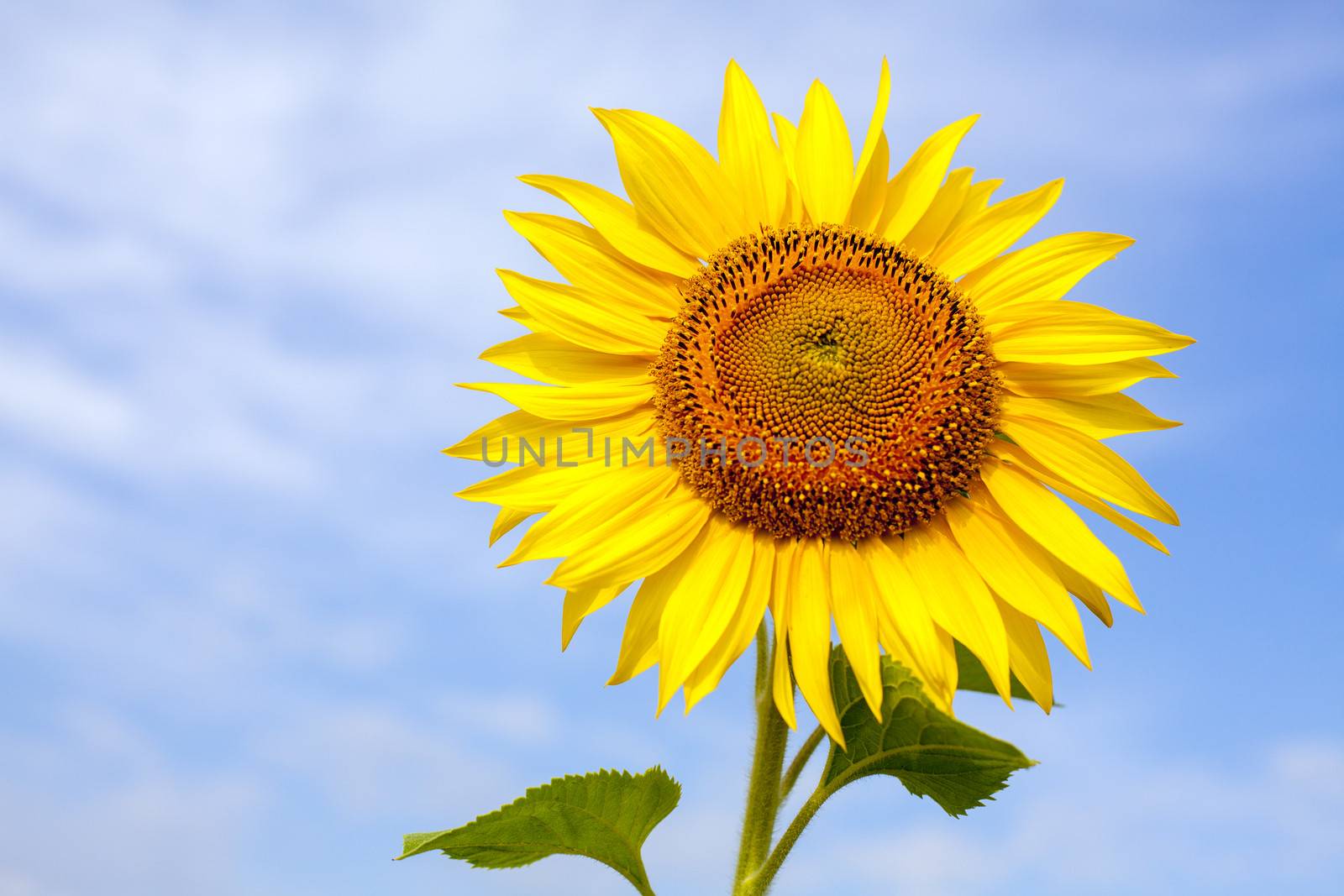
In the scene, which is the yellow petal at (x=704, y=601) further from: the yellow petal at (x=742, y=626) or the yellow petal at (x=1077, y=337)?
the yellow petal at (x=1077, y=337)

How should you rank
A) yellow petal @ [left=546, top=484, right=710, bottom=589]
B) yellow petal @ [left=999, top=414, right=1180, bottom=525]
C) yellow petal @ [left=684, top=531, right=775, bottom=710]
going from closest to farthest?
yellow petal @ [left=684, top=531, right=775, bottom=710] < yellow petal @ [left=546, top=484, right=710, bottom=589] < yellow petal @ [left=999, top=414, right=1180, bottom=525]

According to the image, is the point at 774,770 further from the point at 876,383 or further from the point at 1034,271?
the point at 1034,271

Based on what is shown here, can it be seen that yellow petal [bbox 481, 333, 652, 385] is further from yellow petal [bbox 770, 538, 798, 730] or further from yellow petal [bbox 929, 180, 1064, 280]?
yellow petal [bbox 929, 180, 1064, 280]

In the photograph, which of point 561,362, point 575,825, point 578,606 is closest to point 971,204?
point 561,362

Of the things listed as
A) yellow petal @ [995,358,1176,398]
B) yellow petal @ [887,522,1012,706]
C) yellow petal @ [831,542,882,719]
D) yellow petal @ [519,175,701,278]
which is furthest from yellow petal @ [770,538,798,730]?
yellow petal @ [519,175,701,278]

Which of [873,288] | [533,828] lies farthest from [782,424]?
[533,828]

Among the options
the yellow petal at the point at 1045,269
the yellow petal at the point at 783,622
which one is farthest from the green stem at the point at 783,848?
the yellow petal at the point at 1045,269
